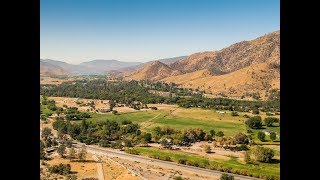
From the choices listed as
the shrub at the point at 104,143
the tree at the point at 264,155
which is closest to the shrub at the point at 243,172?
the tree at the point at 264,155

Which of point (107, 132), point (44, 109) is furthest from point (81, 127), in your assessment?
point (44, 109)

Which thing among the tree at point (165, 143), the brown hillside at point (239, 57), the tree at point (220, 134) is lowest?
the tree at point (165, 143)

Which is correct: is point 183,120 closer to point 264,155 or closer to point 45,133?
point 45,133

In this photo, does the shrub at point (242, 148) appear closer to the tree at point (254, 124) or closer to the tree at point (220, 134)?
the tree at point (220, 134)

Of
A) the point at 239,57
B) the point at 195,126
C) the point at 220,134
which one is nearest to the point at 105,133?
the point at 195,126

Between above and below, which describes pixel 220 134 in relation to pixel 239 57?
below
